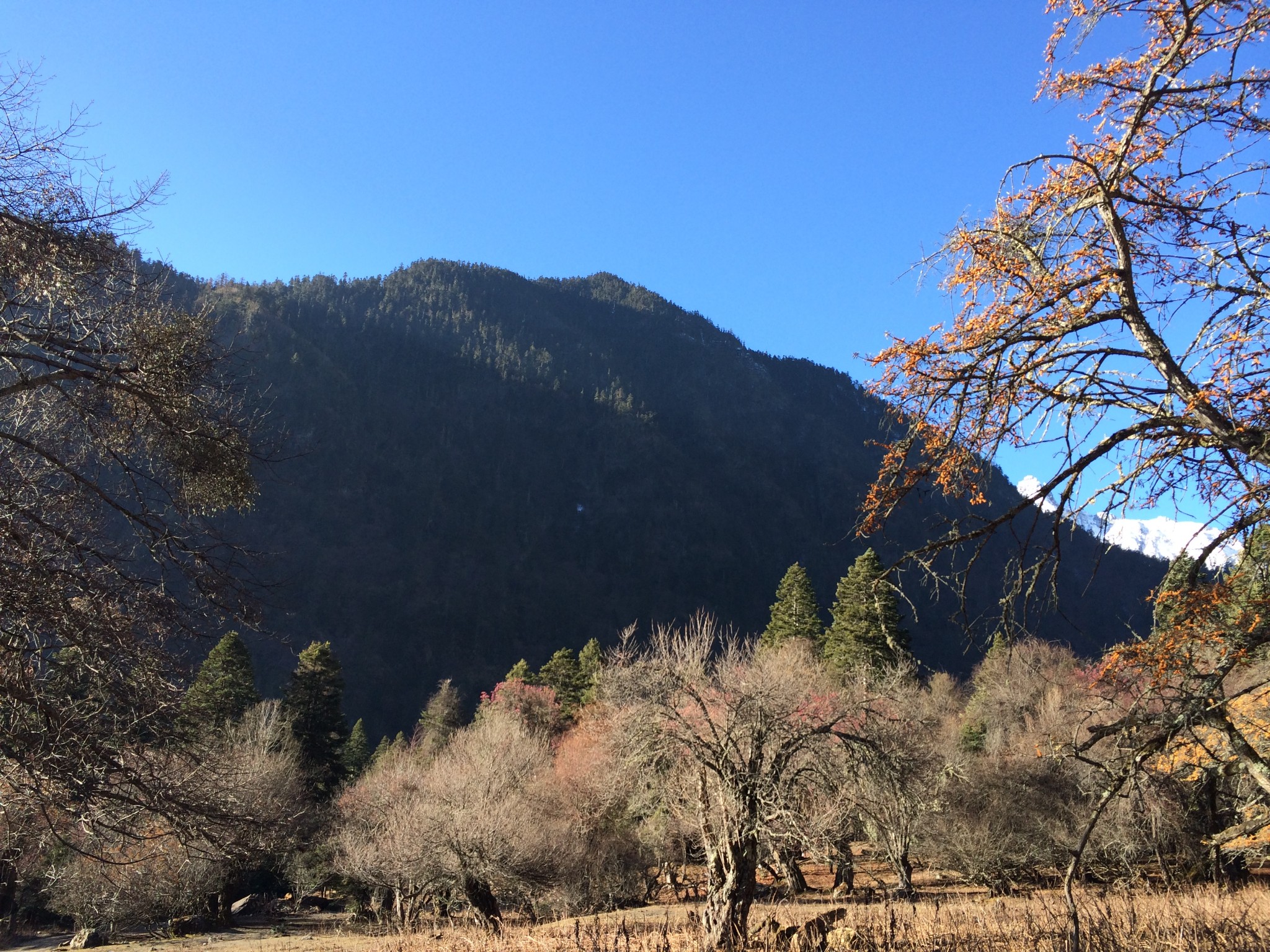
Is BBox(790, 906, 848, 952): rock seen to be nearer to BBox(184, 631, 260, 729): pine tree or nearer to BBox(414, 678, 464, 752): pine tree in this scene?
BBox(184, 631, 260, 729): pine tree

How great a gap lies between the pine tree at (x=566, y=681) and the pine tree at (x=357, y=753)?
12251mm

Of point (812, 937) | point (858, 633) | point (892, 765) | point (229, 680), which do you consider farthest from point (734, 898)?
point (229, 680)

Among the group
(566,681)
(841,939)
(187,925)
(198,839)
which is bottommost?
(187,925)

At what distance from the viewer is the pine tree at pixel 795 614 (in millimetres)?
41562

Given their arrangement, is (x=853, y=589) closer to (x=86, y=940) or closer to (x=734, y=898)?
(x=734, y=898)

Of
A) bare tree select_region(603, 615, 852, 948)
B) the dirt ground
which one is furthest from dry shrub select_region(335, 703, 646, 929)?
bare tree select_region(603, 615, 852, 948)

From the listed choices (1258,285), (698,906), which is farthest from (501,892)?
(1258,285)

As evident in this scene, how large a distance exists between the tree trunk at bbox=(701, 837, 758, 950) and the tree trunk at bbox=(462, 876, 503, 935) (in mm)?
11087

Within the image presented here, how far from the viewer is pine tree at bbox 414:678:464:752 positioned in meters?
47.0

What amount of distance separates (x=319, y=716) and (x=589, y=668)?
15130mm

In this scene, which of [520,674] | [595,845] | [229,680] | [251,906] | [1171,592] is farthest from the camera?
[520,674]

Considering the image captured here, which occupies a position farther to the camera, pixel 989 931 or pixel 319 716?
pixel 319 716

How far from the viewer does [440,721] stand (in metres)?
51.2

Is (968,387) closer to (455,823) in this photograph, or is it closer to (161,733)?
(161,733)
